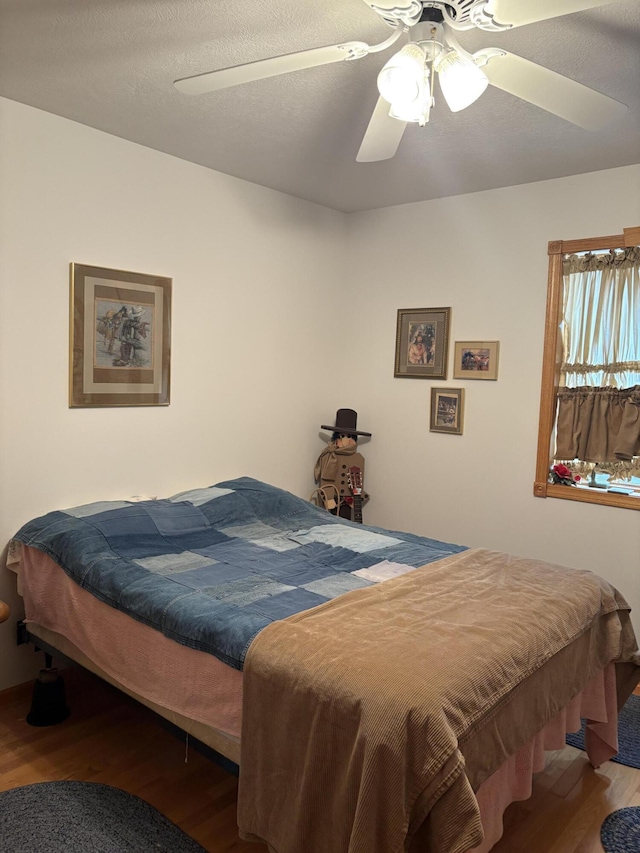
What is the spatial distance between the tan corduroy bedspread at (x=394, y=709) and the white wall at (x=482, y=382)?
1.34 metres

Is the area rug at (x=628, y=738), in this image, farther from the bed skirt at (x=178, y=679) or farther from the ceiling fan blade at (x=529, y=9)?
the ceiling fan blade at (x=529, y=9)

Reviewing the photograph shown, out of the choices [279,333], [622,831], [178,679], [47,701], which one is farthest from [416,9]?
[47,701]

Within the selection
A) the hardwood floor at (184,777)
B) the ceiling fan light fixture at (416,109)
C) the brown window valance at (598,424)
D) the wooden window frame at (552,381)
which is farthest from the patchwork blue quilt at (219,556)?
the ceiling fan light fixture at (416,109)

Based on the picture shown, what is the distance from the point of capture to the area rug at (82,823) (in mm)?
1958

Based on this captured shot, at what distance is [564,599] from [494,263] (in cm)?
211

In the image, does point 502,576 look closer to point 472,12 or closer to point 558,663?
point 558,663

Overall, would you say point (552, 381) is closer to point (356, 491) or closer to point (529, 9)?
point (356, 491)

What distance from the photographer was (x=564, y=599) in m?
2.19

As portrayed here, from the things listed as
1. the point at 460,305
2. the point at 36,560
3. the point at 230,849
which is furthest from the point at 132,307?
the point at 230,849

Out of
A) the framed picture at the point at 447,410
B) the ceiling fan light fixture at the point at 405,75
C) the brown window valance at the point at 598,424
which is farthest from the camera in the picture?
the framed picture at the point at 447,410

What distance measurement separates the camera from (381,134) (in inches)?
81.0

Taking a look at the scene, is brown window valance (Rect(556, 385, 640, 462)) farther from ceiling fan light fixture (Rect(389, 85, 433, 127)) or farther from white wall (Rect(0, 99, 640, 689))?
ceiling fan light fixture (Rect(389, 85, 433, 127))

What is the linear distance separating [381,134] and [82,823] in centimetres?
243

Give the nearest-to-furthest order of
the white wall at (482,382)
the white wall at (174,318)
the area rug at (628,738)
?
1. the area rug at (628,738)
2. the white wall at (174,318)
3. the white wall at (482,382)
